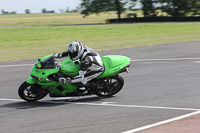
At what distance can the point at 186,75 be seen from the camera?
12828mm

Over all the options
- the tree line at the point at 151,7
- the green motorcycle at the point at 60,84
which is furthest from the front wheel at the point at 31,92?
the tree line at the point at 151,7

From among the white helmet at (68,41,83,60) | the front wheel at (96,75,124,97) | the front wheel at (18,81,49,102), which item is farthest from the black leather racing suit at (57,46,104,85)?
the front wheel at (18,81,49,102)

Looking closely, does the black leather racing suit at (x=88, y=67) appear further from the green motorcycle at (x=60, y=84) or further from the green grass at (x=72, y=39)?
the green grass at (x=72, y=39)

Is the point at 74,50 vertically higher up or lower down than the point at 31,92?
higher up

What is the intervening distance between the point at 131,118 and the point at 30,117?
2.11m

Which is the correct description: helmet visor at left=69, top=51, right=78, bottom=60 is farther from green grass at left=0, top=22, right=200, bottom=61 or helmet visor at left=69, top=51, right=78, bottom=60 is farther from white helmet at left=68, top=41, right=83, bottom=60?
green grass at left=0, top=22, right=200, bottom=61

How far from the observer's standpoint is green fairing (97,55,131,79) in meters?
9.43

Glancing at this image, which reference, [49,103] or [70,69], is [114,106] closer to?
[70,69]

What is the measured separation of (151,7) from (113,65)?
6295cm

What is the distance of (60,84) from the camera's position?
899 cm

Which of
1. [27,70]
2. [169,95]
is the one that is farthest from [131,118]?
[27,70]

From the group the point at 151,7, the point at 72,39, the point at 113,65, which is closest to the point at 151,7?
the point at 151,7

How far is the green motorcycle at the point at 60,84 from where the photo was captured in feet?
28.6

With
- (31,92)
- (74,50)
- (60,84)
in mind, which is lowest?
(31,92)
